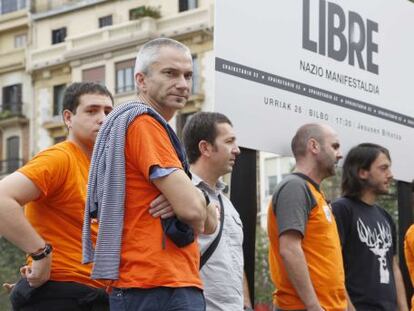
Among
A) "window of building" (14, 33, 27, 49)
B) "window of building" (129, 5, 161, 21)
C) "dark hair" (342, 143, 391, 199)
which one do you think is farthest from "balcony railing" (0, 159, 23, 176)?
"dark hair" (342, 143, 391, 199)

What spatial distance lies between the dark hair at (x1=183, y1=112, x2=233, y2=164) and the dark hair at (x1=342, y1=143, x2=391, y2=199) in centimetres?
152

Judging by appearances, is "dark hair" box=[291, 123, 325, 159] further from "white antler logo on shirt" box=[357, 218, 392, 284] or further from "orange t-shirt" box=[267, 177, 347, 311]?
"white antler logo on shirt" box=[357, 218, 392, 284]

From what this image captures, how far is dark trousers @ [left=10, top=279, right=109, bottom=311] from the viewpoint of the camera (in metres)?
4.40

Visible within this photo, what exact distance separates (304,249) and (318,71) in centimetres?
191

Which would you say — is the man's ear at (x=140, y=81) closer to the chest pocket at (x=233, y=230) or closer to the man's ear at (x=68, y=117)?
the man's ear at (x=68, y=117)

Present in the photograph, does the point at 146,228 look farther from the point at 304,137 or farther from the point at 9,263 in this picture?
the point at 9,263

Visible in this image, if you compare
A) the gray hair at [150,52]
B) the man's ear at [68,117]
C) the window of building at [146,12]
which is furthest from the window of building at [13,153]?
the gray hair at [150,52]

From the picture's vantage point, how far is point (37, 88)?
4650 cm

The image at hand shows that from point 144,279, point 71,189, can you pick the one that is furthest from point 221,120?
point 144,279

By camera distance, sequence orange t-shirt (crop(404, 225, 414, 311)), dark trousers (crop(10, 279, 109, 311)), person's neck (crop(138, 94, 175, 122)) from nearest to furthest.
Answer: person's neck (crop(138, 94, 175, 122)), dark trousers (crop(10, 279, 109, 311)), orange t-shirt (crop(404, 225, 414, 311))

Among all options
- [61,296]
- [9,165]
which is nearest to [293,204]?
[61,296]

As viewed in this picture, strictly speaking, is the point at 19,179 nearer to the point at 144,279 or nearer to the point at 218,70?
the point at 144,279

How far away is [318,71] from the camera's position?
7156mm

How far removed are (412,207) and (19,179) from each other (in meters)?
5.11
